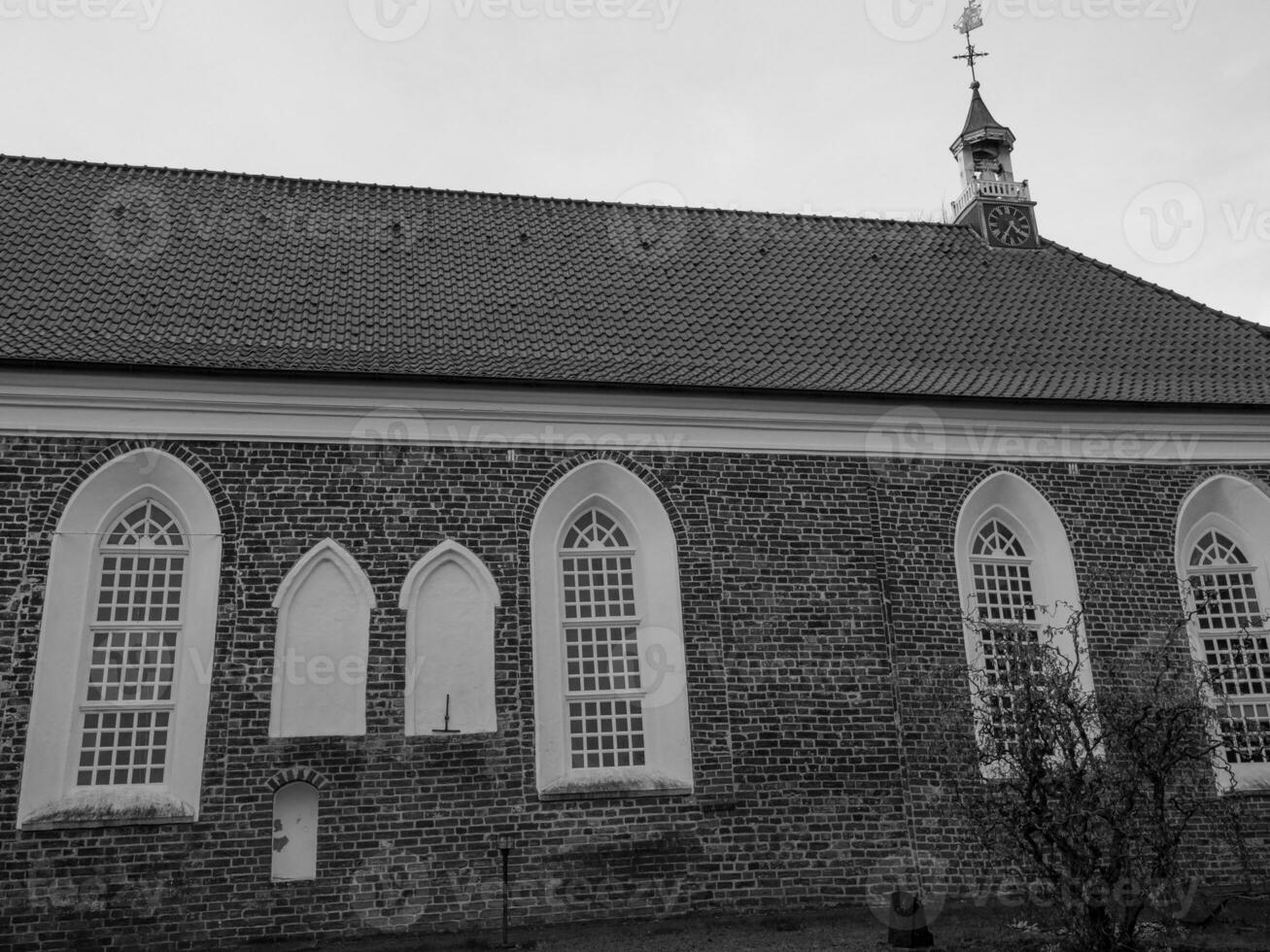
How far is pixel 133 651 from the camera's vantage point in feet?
42.3

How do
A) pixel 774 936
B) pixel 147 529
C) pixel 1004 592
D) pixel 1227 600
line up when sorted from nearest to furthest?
pixel 774 936, pixel 147 529, pixel 1004 592, pixel 1227 600

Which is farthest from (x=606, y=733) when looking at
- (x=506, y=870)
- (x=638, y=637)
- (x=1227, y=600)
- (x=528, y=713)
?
(x=1227, y=600)

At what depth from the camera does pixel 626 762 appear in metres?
13.6

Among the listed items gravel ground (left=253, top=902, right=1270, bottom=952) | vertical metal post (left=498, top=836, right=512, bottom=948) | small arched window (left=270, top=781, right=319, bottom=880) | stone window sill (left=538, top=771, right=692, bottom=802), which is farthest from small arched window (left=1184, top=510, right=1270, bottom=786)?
small arched window (left=270, top=781, right=319, bottom=880)

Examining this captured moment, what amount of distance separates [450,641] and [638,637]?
88.2 inches

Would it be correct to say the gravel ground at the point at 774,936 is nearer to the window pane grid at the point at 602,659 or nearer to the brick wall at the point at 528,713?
the brick wall at the point at 528,713

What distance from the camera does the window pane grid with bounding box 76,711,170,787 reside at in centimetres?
1246

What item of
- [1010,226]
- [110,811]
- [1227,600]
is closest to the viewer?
[110,811]

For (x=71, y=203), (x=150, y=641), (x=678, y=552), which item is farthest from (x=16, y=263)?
(x=678, y=552)

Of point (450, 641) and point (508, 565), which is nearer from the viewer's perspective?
point (450, 641)

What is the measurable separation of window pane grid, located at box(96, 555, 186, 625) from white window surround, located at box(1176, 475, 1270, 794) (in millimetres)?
12660

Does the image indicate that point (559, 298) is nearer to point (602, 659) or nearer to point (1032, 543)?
point (602, 659)

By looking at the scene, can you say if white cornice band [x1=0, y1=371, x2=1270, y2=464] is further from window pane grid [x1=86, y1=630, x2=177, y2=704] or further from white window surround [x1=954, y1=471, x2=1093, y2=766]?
window pane grid [x1=86, y1=630, x2=177, y2=704]

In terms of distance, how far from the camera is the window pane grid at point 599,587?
46.2 feet
